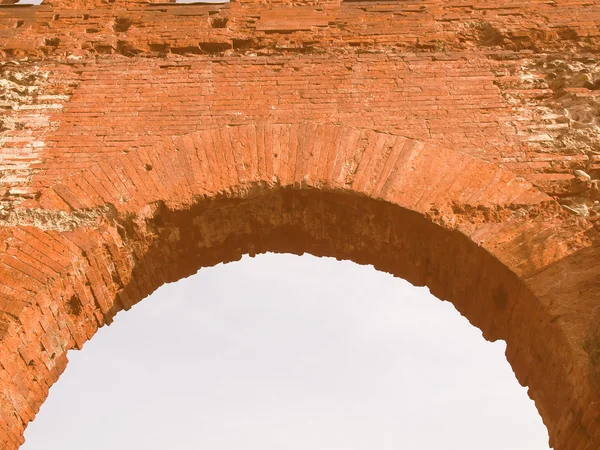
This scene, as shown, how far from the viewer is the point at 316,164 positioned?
430cm

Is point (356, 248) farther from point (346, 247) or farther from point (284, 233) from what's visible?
point (284, 233)

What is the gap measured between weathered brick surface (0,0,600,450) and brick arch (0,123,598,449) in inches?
0.5

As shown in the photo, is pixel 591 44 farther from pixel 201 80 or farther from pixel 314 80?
pixel 201 80

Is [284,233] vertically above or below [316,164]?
below

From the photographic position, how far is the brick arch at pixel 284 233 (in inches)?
148

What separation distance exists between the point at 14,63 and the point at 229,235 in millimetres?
2174

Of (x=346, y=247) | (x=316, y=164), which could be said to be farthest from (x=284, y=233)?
(x=316, y=164)

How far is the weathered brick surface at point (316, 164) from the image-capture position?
382 cm

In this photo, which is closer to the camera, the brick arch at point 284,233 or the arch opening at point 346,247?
the brick arch at point 284,233

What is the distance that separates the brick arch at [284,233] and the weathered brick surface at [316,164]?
0.01m

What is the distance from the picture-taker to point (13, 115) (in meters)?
4.82

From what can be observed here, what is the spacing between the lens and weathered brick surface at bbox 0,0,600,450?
12.5 ft

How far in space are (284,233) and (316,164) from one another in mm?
550

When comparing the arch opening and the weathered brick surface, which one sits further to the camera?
the arch opening
